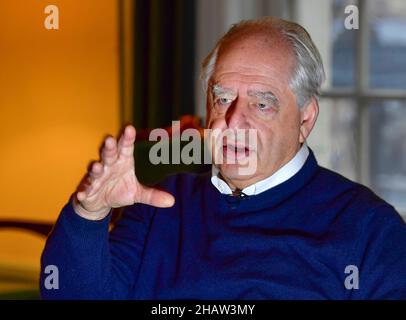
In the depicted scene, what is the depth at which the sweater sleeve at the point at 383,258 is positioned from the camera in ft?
4.44

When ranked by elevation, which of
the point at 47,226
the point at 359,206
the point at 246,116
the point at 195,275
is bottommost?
the point at 47,226

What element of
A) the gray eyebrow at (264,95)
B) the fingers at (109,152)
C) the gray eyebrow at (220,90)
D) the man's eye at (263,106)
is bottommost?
the fingers at (109,152)

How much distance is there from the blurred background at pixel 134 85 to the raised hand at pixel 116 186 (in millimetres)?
1943

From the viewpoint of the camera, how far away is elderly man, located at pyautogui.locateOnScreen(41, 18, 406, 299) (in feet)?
4.57

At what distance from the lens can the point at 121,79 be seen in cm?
350

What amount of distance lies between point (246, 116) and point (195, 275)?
289 millimetres

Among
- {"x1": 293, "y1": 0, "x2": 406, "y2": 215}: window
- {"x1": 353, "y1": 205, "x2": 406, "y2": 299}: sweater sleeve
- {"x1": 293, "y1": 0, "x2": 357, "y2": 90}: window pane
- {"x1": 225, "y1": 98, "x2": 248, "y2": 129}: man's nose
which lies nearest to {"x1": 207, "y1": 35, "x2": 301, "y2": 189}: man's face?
{"x1": 225, "y1": 98, "x2": 248, "y2": 129}: man's nose

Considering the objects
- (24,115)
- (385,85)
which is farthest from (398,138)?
(24,115)

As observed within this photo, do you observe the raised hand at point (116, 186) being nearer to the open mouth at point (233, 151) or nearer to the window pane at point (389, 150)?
the open mouth at point (233, 151)

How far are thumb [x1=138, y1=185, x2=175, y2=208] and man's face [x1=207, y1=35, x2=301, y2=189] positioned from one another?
23 centimetres

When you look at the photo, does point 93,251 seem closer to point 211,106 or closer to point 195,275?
point 195,275

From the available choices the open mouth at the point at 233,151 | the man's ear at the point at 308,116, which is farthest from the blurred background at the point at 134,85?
the open mouth at the point at 233,151

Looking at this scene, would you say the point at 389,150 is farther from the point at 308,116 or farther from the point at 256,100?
the point at 256,100

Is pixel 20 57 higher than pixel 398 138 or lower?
higher
